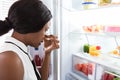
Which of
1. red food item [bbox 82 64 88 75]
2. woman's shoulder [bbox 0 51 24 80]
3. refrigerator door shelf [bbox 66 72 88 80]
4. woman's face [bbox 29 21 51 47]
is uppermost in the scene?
woman's face [bbox 29 21 51 47]

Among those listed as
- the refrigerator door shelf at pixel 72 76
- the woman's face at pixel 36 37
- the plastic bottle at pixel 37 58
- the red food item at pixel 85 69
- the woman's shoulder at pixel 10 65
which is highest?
the woman's face at pixel 36 37

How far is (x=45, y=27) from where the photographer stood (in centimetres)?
94

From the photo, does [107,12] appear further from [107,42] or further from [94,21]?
[107,42]

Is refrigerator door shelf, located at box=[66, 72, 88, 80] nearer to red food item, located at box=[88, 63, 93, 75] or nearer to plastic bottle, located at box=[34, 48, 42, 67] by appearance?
red food item, located at box=[88, 63, 93, 75]

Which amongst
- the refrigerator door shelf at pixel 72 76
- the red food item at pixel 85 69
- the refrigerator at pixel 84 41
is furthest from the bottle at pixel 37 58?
the red food item at pixel 85 69

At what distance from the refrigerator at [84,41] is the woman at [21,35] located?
643mm

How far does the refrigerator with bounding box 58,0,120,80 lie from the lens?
1.50 metres

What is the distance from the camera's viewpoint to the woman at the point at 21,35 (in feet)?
2.60

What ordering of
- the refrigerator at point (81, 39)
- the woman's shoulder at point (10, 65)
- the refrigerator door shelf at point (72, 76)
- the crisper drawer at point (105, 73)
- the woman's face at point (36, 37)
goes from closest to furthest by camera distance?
the woman's shoulder at point (10, 65)
the woman's face at point (36, 37)
the crisper drawer at point (105, 73)
the refrigerator at point (81, 39)
the refrigerator door shelf at point (72, 76)

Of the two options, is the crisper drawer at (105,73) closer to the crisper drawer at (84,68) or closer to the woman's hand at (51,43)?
the crisper drawer at (84,68)

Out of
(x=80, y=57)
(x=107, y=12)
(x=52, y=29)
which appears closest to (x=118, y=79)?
(x=80, y=57)

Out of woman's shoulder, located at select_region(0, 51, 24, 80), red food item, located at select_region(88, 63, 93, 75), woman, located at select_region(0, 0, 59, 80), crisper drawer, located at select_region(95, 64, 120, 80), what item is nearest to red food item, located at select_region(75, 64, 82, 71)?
red food item, located at select_region(88, 63, 93, 75)

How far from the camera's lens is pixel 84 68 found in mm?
1671

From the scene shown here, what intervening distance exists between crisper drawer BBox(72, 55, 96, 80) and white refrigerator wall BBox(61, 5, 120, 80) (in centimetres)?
5
